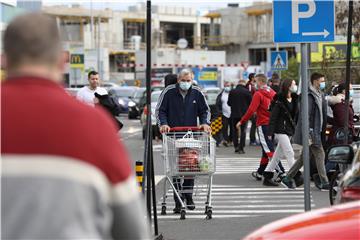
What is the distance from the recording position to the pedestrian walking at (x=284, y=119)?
14.4m

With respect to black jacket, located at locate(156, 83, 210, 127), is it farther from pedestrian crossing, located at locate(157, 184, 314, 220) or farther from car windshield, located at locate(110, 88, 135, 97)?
car windshield, located at locate(110, 88, 135, 97)

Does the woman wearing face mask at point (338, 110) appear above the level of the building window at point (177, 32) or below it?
below

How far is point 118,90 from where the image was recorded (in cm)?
4962

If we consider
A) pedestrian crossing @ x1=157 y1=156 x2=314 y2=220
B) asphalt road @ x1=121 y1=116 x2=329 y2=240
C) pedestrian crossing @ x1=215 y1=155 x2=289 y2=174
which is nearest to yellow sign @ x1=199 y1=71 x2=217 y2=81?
pedestrian crossing @ x1=215 y1=155 x2=289 y2=174

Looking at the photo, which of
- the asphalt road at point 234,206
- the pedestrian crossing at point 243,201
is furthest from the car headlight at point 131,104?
the pedestrian crossing at point 243,201

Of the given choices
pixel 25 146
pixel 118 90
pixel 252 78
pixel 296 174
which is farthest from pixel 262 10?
pixel 25 146

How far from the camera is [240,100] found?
2252 cm

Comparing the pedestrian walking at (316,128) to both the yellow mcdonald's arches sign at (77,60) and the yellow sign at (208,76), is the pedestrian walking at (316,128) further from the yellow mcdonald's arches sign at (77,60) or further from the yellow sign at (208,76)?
the yellow mcdonald's arches sign at (77,60)

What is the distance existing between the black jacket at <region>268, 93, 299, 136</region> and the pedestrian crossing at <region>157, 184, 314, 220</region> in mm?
979

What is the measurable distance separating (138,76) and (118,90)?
805 inches

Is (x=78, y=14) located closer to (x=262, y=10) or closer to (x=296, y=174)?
(x=262, y=10)

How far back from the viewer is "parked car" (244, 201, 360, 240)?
15.1ft

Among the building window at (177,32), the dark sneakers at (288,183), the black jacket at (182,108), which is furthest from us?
the building window at (177,32)

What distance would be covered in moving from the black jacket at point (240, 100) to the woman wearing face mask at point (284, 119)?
25.8 feet
